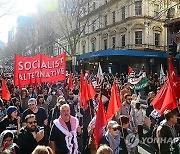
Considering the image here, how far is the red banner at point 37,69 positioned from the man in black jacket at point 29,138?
15.0ft

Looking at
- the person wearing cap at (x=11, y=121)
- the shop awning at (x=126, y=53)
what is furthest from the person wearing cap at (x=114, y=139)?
the shop awning at (x=126, y=53)

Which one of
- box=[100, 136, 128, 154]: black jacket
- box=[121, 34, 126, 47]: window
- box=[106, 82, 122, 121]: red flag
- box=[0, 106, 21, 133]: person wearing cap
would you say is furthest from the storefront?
box=[100, 136, 128, 154]: black jacket

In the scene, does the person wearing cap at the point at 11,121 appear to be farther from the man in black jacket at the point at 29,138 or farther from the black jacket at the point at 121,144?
the black jacket at the point at 121,144

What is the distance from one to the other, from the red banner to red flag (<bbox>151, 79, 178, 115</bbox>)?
4.49m

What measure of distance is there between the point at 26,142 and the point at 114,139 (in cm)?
136

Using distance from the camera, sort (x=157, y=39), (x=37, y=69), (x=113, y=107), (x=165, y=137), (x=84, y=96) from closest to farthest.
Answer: (x=165, y=137)
(x=113, y=107)
(x=84, y=96)
(x=37, y=69)
(x=157, y=39)

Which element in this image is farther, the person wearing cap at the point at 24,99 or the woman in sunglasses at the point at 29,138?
the person wearing cap at the point at 24,99

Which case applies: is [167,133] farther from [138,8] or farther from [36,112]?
[138,8]

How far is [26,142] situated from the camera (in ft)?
14.7

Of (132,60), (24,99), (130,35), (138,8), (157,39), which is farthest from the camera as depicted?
(157,39)

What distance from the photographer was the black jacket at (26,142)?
4438 mm

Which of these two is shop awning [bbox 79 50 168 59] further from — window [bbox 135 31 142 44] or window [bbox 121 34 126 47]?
window [bbox 121 34 126 47]

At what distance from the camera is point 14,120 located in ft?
18.7

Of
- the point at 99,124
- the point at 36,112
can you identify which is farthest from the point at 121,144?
the point at 36,112
